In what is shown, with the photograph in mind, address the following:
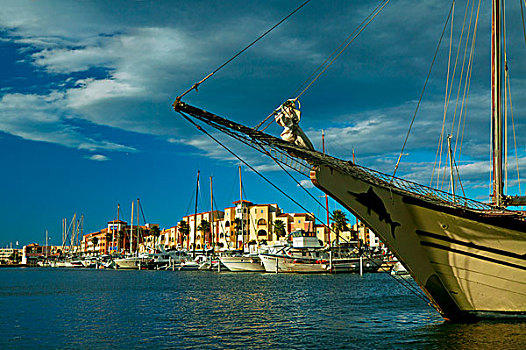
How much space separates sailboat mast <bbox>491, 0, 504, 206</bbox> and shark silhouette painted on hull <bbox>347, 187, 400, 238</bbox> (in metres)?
4.04

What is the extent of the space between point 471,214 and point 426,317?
288 inches

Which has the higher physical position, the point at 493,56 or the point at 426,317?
the point at 493,56

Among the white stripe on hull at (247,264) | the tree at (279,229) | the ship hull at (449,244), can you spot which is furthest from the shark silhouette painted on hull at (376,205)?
the tree at (279,229)

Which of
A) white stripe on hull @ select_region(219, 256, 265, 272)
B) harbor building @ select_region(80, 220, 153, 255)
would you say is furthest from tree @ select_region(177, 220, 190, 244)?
white stripe on hull @ select_region(219, 256, 265, 272)

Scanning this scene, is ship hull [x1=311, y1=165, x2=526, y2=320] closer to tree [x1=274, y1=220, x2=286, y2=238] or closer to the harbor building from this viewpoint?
tree [x1=274, y1=220, x2=286, y2=238]

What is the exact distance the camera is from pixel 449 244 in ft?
56.5

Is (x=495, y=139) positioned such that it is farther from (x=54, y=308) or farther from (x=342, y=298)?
(x=54, y=308)

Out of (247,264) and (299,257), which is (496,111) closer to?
(299,257)

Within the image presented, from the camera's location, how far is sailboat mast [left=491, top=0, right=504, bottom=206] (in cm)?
1816

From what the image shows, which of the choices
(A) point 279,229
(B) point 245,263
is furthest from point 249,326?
(A) point 279,229

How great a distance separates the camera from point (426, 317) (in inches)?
881

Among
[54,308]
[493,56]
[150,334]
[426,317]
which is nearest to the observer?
[493,56]

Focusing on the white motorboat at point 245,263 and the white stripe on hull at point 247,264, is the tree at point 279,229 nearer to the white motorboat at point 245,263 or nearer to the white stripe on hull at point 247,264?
the white motorboat at point 245,263

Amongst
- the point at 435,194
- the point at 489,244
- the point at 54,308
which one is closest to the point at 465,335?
the point at 489,244
